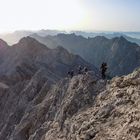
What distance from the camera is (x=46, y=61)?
168 m

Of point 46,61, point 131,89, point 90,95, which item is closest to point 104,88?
point 90,95

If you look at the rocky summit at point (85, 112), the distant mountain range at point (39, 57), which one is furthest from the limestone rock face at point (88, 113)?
the distant mountain range at point (39, 57)

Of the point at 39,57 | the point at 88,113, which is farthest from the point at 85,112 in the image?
the point at 39,57

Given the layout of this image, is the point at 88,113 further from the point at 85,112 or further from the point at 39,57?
the point at 39,57

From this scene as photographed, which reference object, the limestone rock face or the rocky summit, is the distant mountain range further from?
the limestone rock face

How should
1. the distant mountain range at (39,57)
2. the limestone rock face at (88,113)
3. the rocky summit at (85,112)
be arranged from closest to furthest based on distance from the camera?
the limestone rock face at (88,113) < the rocky summit at (85,112) < the distant mountain range at (39,57)

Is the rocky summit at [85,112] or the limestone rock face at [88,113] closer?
the limestone rock face at [88,113]

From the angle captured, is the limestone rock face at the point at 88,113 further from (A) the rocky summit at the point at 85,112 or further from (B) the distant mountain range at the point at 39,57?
(B) the distant mountain range at the point at 39,57

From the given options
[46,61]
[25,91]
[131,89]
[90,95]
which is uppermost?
[131,89]

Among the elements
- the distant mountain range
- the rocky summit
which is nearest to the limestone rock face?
the rocky summit

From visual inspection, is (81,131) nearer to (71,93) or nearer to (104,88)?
(104,88)

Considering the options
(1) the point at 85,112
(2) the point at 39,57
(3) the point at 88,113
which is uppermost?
(3) the point at 88,113

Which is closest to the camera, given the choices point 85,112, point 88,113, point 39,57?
point 88,113

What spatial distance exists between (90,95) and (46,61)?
127 m
